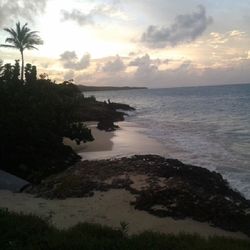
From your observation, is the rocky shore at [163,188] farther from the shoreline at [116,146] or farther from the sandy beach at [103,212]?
the shoreline at [116,146]

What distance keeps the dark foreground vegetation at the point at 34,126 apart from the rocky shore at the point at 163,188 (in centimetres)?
156

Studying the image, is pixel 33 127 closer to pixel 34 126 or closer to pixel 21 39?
pixel 34 126

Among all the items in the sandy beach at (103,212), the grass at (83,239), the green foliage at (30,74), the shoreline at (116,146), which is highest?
the green foliage at (30,74)

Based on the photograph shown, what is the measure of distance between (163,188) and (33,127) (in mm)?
7342

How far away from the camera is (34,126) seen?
61.6 feet

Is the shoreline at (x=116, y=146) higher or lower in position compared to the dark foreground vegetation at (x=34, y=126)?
lower

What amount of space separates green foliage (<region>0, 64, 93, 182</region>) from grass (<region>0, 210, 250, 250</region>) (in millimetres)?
8425

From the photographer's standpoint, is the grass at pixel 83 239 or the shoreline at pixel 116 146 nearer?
the grass at pixel 83 239

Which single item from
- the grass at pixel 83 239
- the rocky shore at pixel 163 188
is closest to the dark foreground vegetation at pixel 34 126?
the rocky shore at pixel 163 188

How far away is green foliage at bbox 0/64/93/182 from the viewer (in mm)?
17984

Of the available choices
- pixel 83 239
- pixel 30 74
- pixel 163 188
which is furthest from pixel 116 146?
pixel 83 239

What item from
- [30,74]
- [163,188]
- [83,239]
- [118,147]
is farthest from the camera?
[118,147]

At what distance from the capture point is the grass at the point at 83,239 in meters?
6.90

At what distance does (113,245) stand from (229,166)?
43.5 feet
